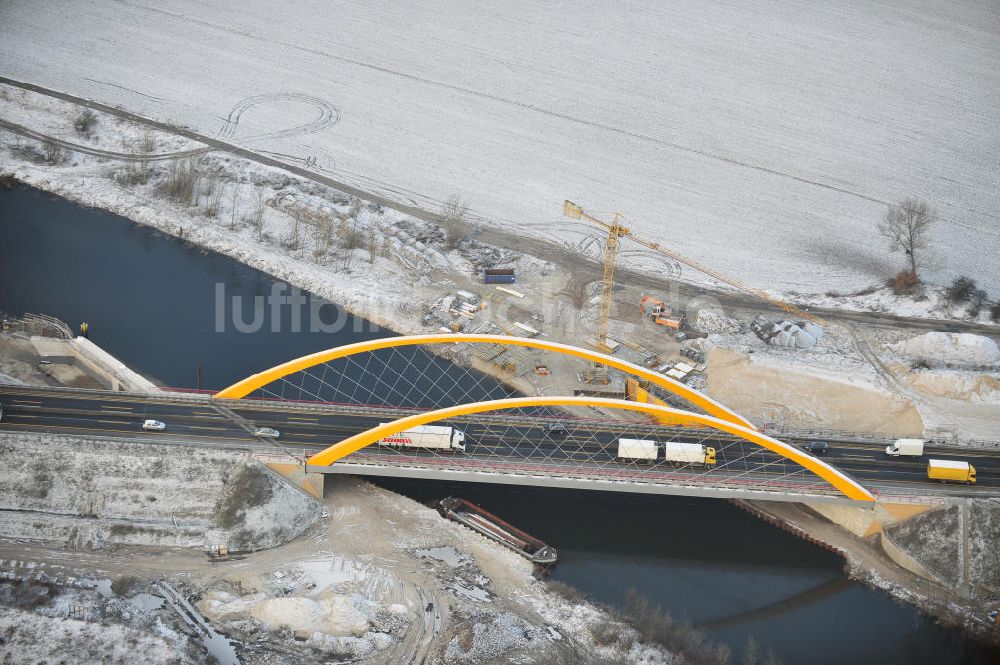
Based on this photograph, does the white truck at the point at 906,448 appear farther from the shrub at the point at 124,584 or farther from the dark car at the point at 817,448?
the shrub at the point at 124,584

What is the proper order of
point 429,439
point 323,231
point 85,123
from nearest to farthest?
1. point 429,439
2. point 323,231
3. point 85,123

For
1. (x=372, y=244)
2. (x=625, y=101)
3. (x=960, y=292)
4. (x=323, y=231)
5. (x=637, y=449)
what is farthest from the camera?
(x=625, y=101)

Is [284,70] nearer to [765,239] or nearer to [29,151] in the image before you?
[29,151]

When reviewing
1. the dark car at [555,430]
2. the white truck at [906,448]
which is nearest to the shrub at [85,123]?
the dark car at [555,430]

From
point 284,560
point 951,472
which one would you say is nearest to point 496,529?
point 284,560

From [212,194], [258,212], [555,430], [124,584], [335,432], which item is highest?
[212,194]

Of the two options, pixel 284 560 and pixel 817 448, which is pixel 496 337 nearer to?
pixel 284 560
